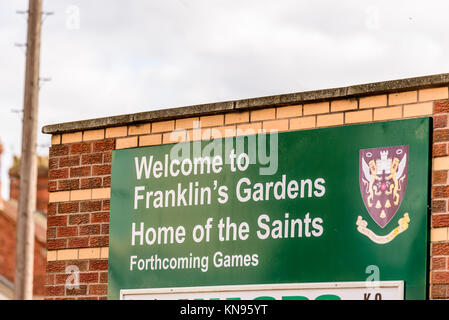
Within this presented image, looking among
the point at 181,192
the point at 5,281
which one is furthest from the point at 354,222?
the point at 5,281

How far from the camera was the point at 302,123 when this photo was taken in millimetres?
6570

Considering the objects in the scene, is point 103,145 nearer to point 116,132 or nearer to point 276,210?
point 116,132

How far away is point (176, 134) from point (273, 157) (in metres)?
0.88

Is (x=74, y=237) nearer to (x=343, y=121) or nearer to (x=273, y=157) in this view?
(x=273, y=157)

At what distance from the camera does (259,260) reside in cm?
653

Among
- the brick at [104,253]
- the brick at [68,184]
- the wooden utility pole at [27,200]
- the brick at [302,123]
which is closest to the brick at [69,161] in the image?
the brick at [68,184]

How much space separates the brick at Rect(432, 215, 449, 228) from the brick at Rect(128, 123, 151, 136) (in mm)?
2349

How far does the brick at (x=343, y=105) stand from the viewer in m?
6.36

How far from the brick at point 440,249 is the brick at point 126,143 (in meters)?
2.48

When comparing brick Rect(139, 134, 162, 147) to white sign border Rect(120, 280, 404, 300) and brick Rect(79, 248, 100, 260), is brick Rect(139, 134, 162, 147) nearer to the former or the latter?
brick Rect(79, 248, 100, 260)

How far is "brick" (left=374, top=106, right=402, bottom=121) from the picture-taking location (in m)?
6.14

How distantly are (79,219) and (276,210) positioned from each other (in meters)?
1.75

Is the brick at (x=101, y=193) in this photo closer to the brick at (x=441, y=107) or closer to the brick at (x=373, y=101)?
the brick at (x=373, y=101)
